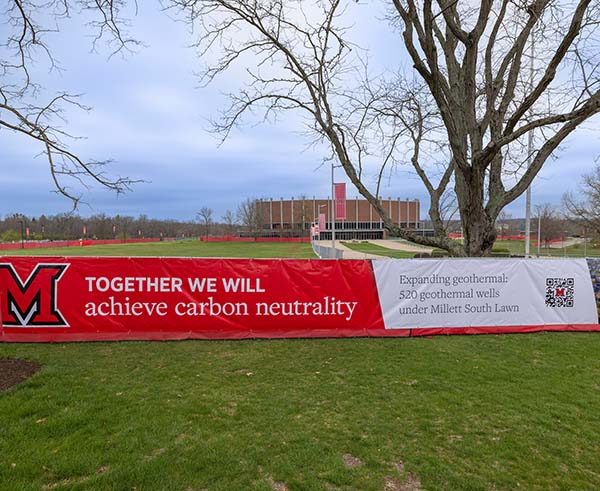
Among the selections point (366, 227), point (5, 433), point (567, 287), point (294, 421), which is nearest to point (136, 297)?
point (5, 433)

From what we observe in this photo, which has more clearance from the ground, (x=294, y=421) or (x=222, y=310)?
(x=222, y=310)

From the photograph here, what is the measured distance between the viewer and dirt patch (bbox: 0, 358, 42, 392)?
16.2ft

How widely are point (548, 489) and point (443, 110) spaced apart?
7770mm

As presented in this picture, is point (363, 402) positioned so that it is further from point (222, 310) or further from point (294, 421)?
point (222, 310)

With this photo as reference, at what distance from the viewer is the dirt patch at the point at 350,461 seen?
3.28 m

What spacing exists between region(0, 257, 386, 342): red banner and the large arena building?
3645 inches

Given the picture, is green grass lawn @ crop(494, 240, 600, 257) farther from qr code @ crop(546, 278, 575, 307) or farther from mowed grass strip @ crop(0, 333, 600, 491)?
mowed grass strip @ crop(0, 333, 600, 491)

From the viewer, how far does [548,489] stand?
3.00 meters

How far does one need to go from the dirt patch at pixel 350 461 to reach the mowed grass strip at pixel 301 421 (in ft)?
0.05

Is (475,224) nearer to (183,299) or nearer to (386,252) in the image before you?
(183,299)

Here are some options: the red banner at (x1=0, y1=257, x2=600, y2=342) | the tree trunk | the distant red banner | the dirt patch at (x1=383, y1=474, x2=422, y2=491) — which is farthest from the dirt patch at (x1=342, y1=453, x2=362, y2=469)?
the distant red banner

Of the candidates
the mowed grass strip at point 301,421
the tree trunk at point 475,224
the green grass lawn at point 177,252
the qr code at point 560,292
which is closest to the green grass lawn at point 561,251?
the green grass lawn at point 177,252

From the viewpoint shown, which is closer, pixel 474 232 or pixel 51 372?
pixel 51 372

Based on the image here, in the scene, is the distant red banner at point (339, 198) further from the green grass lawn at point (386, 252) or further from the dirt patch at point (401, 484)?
the green grass lawn at point (386, 252)
